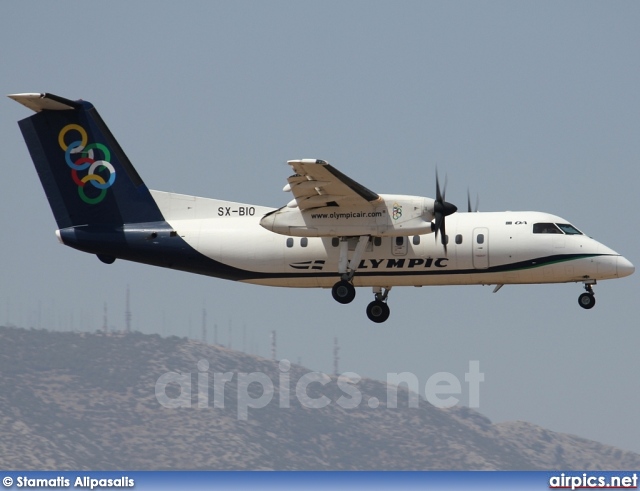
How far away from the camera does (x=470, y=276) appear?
105 feet

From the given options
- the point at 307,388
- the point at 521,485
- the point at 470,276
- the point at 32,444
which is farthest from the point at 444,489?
the point at 307,388

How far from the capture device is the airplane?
3136 cm

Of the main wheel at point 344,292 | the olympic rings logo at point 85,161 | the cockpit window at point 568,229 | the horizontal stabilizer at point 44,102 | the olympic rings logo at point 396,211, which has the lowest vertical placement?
the main wheel at point 344,292

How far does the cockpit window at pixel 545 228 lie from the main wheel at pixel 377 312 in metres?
4.94

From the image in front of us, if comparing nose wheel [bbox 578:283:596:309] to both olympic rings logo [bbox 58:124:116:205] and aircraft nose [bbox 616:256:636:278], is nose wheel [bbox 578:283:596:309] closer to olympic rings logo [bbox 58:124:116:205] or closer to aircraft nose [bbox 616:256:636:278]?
aircraft nose [bbox 616:256:636:278]

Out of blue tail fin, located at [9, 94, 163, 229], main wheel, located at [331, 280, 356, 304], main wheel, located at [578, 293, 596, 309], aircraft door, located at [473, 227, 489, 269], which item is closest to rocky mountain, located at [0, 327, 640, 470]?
blue tail fin, located at [9, 94, 163, 229]

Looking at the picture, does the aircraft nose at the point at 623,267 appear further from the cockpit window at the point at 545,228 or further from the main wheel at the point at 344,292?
the main wheel at the point at 344,292

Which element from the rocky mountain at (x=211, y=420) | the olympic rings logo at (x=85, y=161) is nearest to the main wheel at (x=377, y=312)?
the olympic rings logo at (x=85, y=161)

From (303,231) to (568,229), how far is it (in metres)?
7.27

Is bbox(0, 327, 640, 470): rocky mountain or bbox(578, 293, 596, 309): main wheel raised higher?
bbox(578, 293, 596, 309): main wheel

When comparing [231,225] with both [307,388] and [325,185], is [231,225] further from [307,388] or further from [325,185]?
[307,388]

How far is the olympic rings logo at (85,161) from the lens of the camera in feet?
112

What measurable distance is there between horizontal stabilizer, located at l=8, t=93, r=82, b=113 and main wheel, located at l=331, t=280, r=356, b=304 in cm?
946

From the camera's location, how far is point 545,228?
32.0 metres
